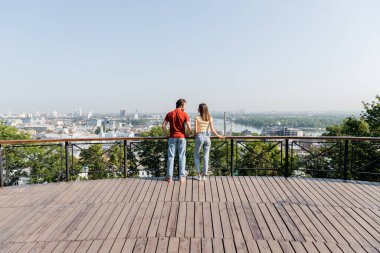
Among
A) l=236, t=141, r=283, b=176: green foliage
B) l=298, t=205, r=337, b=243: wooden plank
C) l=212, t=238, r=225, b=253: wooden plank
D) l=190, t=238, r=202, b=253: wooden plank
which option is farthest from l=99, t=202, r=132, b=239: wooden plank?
l=236, t=141, r=283, b=176: green foliage

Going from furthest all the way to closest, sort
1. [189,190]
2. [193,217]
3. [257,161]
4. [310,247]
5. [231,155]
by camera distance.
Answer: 1. [257,161]
2. [231,155]
3. [189,190]
4. [193,217]
5. [310,247]

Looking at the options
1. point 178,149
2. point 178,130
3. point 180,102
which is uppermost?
point 180,102

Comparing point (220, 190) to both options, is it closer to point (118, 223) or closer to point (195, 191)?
point (195, 191)

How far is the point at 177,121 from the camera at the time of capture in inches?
198

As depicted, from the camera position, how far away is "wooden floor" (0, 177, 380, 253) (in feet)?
8.67

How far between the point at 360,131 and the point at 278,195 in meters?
14.4

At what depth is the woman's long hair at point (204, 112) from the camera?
16.2ft

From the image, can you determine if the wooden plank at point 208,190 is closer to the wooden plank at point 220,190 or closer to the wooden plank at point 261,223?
the wooden plank at point 220,190

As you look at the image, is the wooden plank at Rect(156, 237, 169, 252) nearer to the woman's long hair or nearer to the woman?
the woman

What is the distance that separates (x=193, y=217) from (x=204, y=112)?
7.39 ft

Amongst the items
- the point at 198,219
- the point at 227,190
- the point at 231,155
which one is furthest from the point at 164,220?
the point at 231,155

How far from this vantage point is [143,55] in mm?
23969

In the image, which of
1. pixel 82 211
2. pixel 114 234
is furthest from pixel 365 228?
pixel 82 211

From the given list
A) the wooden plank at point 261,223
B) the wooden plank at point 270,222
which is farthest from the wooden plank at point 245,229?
the wooden plank at point 270,222
